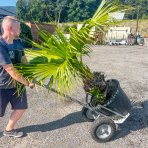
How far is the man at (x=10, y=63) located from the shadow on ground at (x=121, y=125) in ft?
2.14

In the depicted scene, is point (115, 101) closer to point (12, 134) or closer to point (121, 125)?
point (121, 125)

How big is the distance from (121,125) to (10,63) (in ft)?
7.29

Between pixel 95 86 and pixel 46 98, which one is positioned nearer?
pixel 95 86

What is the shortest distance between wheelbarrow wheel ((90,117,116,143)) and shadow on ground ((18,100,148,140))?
0.67 ft

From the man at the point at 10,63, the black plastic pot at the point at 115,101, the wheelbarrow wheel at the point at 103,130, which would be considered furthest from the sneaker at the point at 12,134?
the black plastic pot at the point at 115,101

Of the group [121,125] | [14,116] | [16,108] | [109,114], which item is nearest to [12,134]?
[14,116]

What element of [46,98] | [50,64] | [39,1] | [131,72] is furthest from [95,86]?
[131,72]

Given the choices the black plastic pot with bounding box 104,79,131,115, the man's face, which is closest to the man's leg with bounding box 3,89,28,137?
the man's face

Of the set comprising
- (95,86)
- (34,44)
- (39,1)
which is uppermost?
(39,1)

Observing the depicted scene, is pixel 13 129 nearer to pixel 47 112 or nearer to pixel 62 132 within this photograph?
pixel 62 132

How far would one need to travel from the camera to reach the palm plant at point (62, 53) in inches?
140

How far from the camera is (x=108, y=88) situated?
4199mm

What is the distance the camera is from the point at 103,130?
13.6ft

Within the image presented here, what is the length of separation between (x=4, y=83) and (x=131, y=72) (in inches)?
258
